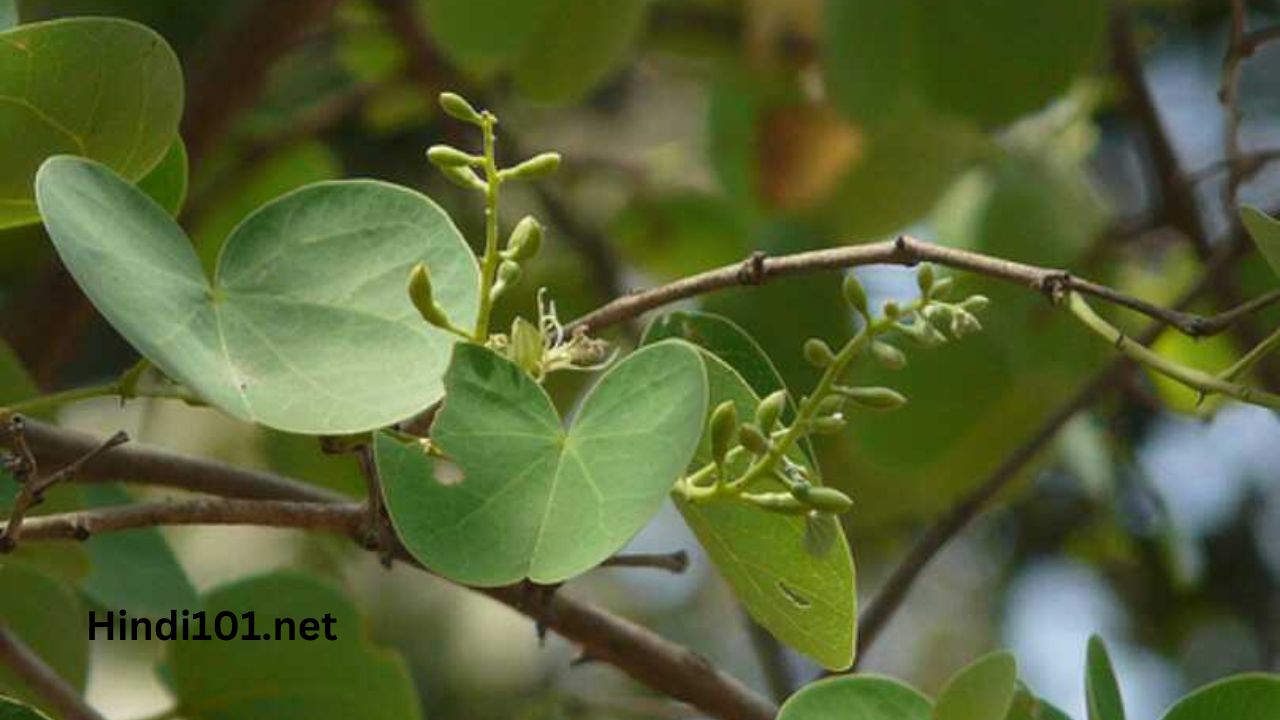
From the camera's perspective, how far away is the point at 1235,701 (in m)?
0.61

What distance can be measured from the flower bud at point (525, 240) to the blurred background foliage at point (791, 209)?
236mm

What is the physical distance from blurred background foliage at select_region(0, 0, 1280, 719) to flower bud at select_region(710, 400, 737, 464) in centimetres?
30

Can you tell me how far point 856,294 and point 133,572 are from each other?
15.6 inches

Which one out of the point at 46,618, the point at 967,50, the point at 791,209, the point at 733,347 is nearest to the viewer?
the point at 733,347

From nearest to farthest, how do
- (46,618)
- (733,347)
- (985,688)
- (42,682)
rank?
(985,688) → (733,347) → (42,682) → (46,618)

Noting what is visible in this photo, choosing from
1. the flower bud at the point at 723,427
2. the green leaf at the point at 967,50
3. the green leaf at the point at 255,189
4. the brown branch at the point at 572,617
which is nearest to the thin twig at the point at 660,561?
the brown branch at the point at 572,617

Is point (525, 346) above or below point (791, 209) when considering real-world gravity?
above

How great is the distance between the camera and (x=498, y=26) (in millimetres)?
1344

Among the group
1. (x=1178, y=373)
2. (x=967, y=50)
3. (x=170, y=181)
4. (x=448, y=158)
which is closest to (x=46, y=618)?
(x=170, y=181)

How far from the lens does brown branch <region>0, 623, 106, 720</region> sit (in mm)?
772

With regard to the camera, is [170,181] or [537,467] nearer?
[537,467]

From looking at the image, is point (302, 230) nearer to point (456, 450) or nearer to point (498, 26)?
point (456, 450)

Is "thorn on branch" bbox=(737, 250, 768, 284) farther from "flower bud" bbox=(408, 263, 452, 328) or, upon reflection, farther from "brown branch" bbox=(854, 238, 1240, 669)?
"brown branch" bbox=(854, 238, 1240, 669)

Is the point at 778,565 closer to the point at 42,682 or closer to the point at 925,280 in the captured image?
the point at 925,280
